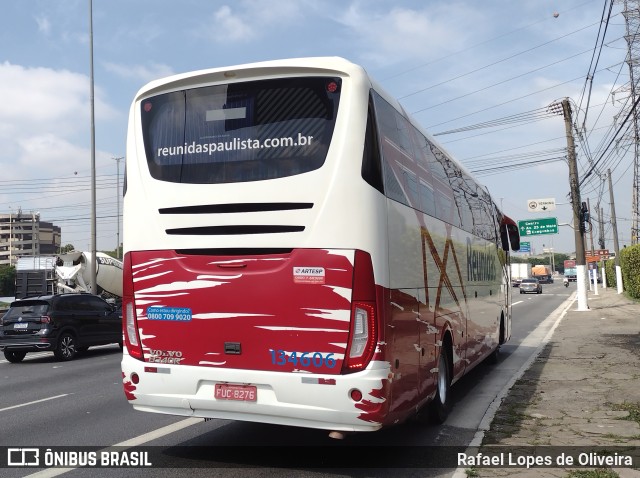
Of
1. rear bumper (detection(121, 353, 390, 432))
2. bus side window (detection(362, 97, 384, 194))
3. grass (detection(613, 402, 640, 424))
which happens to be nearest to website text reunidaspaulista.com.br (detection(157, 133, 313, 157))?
bus side window (detection(362, 97, 384, 194))

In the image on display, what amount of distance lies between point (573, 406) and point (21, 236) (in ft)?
571

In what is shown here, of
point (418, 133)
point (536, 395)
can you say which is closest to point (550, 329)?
point (536, 395)

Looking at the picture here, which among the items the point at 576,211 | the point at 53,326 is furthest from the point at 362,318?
the point at 576,211

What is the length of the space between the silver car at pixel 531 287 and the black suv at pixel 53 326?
4890 centimetres

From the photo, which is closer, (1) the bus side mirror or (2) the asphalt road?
(2) the asphalt road

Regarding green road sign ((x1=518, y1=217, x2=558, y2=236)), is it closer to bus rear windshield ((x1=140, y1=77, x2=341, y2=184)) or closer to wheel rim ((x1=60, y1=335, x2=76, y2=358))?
wheel rim ((x1=60, y1=335, x2=76, y2=358))

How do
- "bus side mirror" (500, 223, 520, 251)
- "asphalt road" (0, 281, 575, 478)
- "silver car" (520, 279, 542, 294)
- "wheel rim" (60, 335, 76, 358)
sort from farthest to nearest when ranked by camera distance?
1. "silver car" (520, 279, 542, 294)
2. "wheel rim" (60, 335, 76, 358)
3. "bus side mirror" (500, 223, 520, 251)
4. "asphalt road" (0, 281, 575, 478)

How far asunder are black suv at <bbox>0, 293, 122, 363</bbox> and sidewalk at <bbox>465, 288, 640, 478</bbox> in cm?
1117

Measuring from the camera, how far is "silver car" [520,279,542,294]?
2308 inches

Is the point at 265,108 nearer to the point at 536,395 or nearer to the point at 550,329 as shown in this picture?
the point at 536,395

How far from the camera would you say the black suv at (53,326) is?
1545 cm

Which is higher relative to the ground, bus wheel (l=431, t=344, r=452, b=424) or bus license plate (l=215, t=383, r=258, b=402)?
bus license plate (l=215, t=383, r=258, b=402)

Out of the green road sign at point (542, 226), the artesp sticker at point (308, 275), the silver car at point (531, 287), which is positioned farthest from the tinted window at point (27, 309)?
the silver car at point (531, 287)

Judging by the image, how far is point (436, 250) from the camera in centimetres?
735
